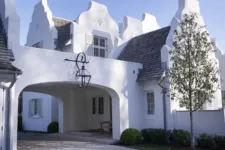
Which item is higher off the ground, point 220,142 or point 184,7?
point 184,7

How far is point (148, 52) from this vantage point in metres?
17.0

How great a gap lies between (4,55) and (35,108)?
540 inches

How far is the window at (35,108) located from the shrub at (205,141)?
560 inches

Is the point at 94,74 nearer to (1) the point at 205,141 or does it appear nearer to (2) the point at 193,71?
(2) the point at 193,71

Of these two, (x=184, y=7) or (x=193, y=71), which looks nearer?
(x=193, y=71)

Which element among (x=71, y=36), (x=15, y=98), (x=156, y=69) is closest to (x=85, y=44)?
(x=71, y=36)

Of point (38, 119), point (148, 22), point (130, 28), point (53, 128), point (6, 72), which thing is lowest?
point (53, 128)

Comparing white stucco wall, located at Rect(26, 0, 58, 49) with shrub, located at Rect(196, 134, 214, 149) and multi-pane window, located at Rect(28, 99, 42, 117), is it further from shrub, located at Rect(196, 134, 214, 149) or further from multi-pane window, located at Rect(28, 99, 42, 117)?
shrub, located at Rect(196, 134, 214, 149)

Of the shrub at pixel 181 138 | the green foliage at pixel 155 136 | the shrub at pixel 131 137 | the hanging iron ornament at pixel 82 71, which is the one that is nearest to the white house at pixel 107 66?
the hanging iron ornament at pixel 82 71

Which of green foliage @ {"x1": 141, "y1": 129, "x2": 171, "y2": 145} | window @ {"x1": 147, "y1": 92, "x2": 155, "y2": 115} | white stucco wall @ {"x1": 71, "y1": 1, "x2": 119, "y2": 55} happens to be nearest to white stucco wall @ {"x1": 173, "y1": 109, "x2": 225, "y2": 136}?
green foliage @ {"x1": 141, "y1": 129, "x2": 171, "y2": 145}

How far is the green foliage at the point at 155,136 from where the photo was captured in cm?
1382

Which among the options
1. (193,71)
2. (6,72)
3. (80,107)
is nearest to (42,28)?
(80,107)

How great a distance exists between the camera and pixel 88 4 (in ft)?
68.0

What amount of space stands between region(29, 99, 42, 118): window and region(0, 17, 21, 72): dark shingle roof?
39.5 ft
